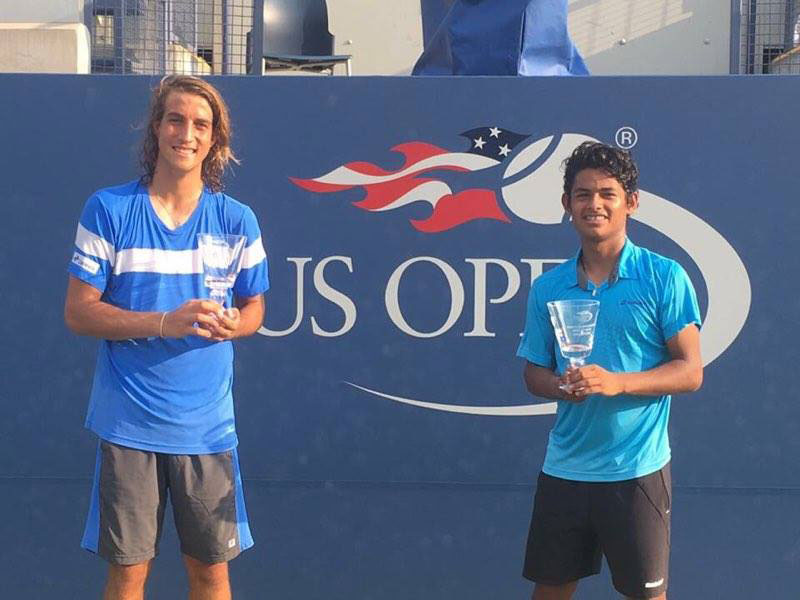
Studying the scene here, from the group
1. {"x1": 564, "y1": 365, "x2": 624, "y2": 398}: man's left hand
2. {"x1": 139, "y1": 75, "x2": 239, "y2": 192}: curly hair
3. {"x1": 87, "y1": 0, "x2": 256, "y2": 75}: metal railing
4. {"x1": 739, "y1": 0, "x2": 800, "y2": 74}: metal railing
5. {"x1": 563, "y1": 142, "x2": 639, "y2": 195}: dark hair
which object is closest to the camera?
{"x1": 564, "y1": 365, "x2": 624, "y2": 398}: man's left hand

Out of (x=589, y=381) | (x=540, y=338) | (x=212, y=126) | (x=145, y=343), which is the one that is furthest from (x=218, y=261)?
(x=589, y=381)

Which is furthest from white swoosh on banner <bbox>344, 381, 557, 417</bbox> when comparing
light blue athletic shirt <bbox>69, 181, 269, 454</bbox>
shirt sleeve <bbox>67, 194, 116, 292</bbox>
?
Answer: shirt sleeve <bbox>67, 194, 116, 292</bbox>

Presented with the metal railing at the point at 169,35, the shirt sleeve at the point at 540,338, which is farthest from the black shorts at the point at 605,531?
the metal railing at the point at 169,35

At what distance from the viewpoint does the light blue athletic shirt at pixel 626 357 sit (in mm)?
3082

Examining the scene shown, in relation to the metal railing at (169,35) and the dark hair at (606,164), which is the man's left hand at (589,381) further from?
the metal railing at (169,35)

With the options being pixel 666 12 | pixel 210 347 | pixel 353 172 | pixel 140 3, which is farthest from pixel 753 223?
pixel 666 12

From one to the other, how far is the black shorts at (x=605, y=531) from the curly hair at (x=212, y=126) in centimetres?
134

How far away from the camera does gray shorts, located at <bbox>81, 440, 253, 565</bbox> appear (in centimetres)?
321

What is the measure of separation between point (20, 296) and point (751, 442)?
8.82 feet

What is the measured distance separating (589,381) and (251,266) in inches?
42.1

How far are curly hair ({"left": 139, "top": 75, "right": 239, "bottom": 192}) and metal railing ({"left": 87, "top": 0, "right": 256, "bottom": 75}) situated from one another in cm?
289

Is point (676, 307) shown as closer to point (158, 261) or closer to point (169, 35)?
point (158, 261)

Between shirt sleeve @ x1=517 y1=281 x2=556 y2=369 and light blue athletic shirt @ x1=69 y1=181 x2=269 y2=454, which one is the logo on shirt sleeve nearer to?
light blue athletic shirt @ x1=69 y1=181 x2=269 y2=454

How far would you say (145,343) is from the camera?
3.22 metres
